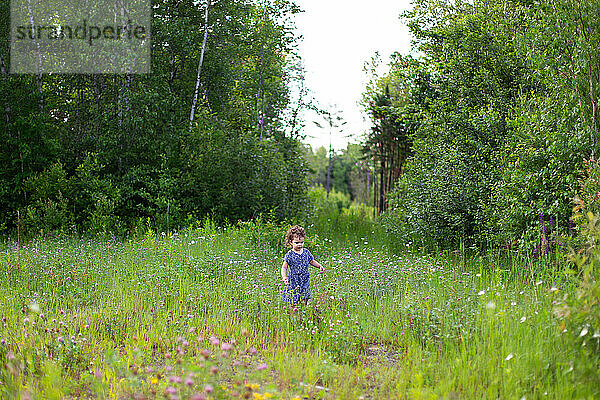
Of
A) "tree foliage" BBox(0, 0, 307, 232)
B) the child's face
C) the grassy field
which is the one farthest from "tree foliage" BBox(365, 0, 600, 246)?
"tree foliage" BBox(0, 0, 307, 232)

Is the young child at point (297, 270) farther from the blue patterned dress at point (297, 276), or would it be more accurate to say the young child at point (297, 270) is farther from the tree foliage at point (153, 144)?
the tree foliage at point (153, 144)

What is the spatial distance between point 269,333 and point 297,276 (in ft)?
2.97

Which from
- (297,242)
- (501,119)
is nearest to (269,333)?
(297,242)

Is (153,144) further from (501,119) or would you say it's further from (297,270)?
(297,270)

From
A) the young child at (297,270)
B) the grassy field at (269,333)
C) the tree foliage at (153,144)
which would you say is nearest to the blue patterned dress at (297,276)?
the young child at (297,270)

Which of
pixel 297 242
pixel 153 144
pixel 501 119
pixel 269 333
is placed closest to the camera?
pixel 269 333

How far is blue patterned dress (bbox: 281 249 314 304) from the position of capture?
238 inches

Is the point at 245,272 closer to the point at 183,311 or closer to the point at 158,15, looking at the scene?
the point at 183,311

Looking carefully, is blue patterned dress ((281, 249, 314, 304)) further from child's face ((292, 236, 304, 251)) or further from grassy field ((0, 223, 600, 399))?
grassy field ((0, 223, 600, 399))

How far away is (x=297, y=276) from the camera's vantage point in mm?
6121

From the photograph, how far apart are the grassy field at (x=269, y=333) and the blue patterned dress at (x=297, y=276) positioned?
0.60 ft

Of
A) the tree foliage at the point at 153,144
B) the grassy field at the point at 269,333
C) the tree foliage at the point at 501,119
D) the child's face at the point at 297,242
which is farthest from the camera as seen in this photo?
the tree foliage at the point at 153,144

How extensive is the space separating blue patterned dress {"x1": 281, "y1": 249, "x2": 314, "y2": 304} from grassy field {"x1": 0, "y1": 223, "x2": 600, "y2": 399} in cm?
18

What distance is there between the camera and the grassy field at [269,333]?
12.5 ft
